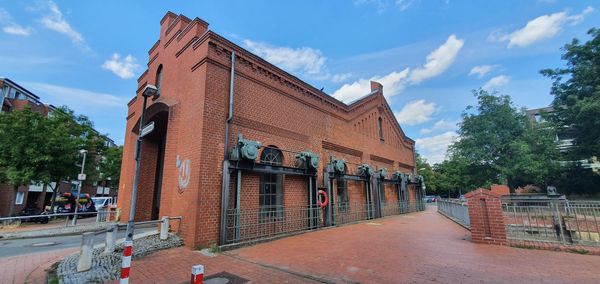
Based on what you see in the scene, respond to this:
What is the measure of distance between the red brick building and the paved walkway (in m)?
1.68

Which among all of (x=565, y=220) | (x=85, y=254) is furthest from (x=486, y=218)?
(x=85, y=254)

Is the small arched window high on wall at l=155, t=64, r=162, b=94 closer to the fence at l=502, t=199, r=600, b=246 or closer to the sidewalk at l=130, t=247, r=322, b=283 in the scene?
the sidewalk at l=130, t=247, r=322, b=283

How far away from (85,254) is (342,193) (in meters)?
11.5

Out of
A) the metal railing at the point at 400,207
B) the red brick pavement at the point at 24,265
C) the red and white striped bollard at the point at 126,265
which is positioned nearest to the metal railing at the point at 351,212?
the metal railing at the point at 400,207

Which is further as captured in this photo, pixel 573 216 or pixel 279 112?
pixel 279 112

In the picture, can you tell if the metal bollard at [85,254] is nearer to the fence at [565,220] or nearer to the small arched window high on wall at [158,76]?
the small arched window high on wall at [158,76]

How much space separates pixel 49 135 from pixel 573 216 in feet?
88.4

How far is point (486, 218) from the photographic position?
7863 millimetres

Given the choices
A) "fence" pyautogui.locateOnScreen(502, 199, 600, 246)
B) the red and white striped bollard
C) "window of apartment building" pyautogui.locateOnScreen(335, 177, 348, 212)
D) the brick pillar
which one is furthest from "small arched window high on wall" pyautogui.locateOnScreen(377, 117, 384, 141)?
the red and white striped bollard

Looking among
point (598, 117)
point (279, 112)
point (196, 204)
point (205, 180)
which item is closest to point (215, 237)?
point (196, 204)

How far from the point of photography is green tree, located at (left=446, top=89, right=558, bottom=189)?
22797mm

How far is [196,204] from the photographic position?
799 centimetres

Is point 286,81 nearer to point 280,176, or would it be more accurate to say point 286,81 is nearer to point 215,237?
A: point 280,176

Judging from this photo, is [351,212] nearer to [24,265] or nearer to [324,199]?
[324,199]
